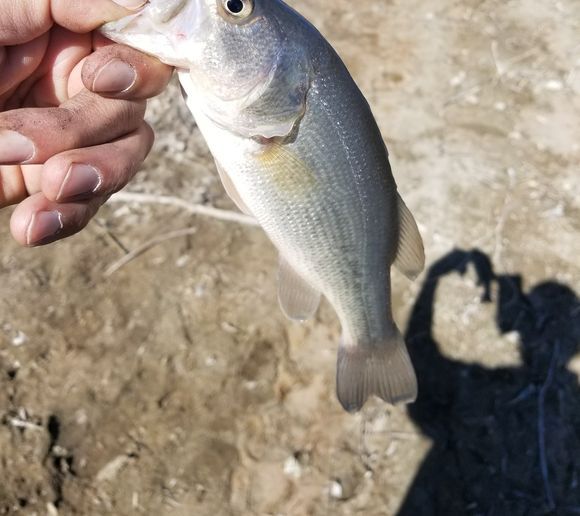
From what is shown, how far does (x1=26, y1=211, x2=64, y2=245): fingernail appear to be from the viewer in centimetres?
148

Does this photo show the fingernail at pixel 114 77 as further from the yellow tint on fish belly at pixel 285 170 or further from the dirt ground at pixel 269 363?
the dirt ground at pixel 269 363

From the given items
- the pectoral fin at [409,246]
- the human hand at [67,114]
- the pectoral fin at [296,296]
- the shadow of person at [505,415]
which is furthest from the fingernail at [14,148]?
the shadow of person at [505,415]

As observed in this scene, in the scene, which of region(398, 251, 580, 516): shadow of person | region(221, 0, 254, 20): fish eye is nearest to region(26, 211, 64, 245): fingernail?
region(221, 0, 254, 20): fish eye

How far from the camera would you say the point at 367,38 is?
491cm

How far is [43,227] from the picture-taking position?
1.49 m

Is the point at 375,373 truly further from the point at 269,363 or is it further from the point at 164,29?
the point at 164,29

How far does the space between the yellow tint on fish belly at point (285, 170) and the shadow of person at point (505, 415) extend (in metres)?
1.82

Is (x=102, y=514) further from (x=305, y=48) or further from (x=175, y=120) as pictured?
(x=175, y=120)

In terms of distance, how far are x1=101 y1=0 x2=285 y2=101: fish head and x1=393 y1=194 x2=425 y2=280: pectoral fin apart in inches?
24.6

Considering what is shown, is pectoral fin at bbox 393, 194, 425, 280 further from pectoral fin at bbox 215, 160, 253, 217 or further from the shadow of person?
the shadow of person

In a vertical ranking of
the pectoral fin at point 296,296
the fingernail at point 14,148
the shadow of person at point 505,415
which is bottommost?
the shadow of person at point 505,415

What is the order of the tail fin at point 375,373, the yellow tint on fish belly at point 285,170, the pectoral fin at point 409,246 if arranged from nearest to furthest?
the yellow tint on fish belly at point 285,170 → the pectoral fin at point 409,246 → the tail fin at point 375,373

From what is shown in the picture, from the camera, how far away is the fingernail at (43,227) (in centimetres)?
148

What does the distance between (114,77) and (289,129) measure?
458mm
